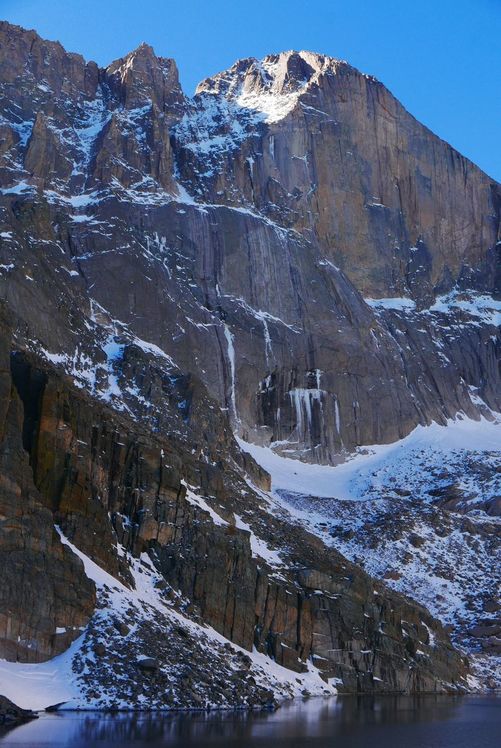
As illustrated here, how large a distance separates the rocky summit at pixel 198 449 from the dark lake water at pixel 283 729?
461 cm

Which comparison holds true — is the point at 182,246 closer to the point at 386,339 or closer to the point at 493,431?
the point at 386,339

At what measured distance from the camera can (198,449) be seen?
128m

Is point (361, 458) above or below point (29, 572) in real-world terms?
above

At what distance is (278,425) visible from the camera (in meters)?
172

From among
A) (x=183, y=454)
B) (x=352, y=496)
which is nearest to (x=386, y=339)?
(x=352, y=496)

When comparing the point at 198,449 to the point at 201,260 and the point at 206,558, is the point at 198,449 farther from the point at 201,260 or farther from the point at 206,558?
the point at 201,260

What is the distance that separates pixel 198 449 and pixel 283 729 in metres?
64.4

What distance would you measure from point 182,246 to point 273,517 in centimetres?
6463

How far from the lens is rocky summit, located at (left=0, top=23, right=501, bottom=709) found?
74562 mm

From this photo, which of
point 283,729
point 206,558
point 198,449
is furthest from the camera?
point 198,449

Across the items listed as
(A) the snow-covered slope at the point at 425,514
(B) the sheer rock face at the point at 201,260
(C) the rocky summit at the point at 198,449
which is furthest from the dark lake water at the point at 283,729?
(B) the sheer rock face at the point at 201,260

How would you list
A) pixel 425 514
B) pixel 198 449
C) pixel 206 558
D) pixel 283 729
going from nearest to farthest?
pixel 283 729, pixel 206 558, pixel 198 449, pixel 425 514

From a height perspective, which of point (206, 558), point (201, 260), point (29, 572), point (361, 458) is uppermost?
point (201, 260)

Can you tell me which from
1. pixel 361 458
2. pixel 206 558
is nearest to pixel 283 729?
pixel 206 558
